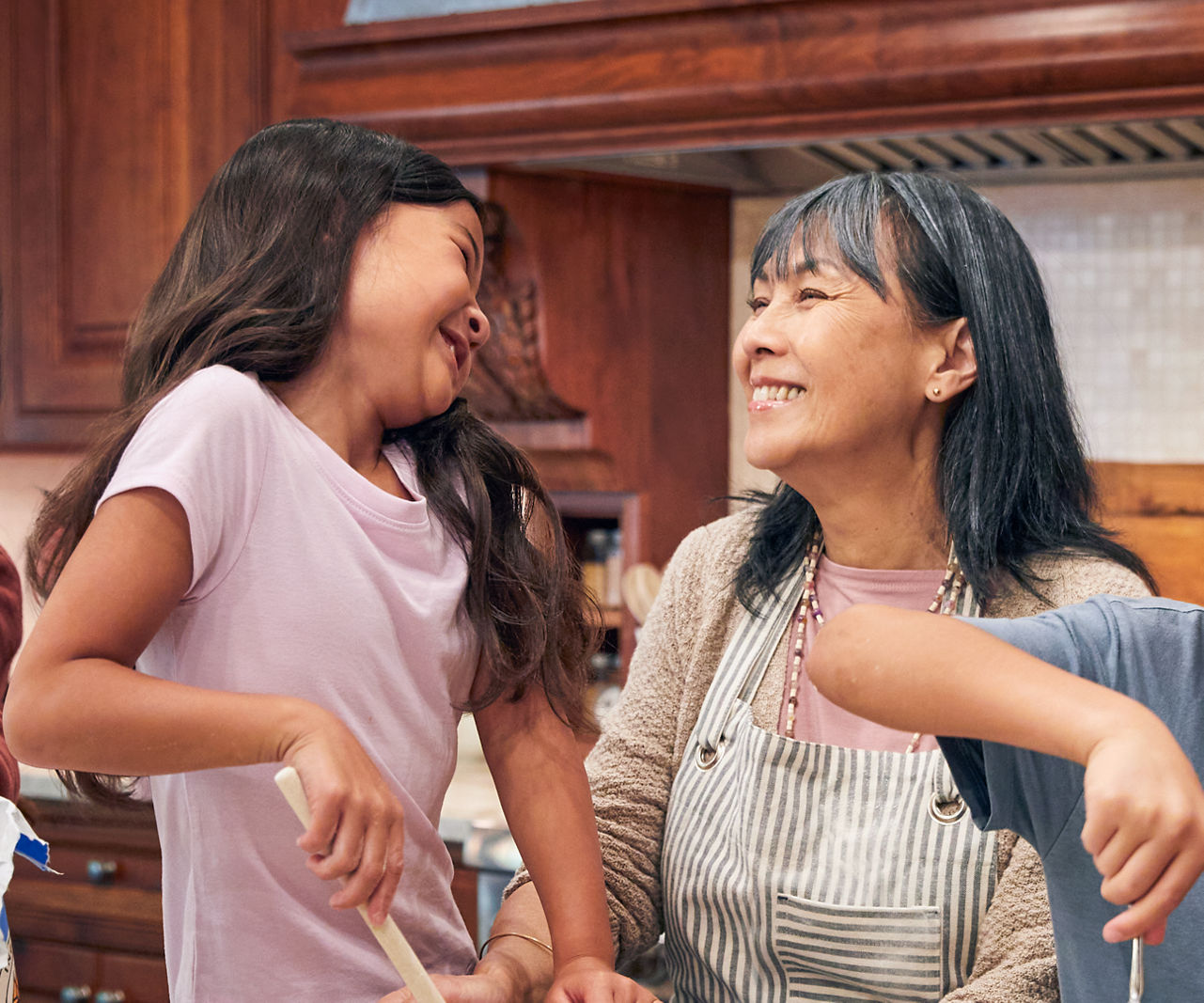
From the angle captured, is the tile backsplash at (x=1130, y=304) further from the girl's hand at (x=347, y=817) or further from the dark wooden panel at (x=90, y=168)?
the girl's hand at (x=347, y=817)

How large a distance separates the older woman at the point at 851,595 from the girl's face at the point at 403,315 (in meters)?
0.32

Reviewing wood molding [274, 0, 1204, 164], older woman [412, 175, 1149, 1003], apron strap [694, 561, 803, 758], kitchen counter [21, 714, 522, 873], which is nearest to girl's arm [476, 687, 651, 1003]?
older woman [412, 175, 1149, 1003]

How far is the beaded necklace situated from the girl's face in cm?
43

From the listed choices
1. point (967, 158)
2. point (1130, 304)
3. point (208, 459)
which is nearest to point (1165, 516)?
point (1130, 304)

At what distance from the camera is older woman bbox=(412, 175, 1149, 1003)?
101 cm

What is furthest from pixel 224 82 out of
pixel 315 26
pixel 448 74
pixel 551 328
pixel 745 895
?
pixel 745 895

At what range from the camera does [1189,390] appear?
1.83m

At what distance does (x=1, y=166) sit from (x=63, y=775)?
1.58 m

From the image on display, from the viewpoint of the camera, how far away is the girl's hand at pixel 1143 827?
21.1 inches

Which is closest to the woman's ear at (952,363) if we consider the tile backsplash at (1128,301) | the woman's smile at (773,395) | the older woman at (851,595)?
the older woman at (851,595)

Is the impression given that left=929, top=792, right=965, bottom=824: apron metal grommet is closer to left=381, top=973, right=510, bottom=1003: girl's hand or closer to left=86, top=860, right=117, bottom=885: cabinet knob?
left=381, top=973, right=510, bottom=1003: girl's hand

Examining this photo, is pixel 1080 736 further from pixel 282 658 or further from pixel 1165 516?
pixel 1165 516

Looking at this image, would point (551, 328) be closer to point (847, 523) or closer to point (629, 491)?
point (629, 491)

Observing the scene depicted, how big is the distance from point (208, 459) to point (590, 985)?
15.3 inches
